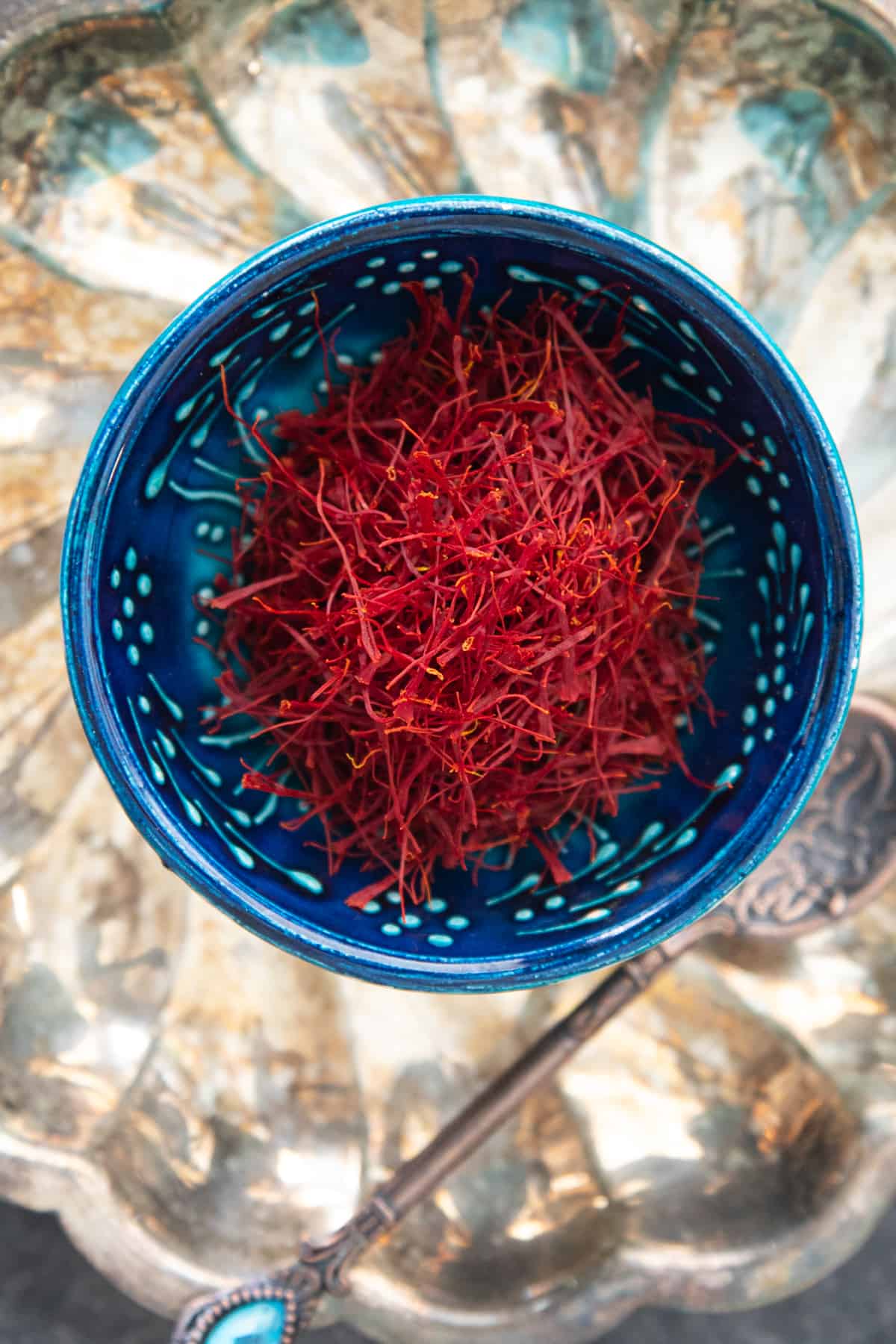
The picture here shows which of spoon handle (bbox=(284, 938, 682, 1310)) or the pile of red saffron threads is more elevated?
the pile of red saffron threads

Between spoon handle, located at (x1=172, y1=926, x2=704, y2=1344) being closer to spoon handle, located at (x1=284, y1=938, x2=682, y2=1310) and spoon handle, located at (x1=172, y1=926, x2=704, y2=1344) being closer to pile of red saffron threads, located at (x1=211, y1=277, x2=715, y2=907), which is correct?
spoon handle, located at (x1=284, y1=938, x2=682, y2=1310)

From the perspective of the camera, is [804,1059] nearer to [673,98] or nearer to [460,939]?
[460,939]

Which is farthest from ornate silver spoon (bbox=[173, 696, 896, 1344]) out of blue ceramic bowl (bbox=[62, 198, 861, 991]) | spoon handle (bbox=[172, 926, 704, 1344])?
blue ceramic bowl (bbox=[62, 198, 861, 991])

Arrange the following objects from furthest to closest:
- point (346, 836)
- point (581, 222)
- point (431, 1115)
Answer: point (431, 1115) → point (346, 836) → point (581, 222)

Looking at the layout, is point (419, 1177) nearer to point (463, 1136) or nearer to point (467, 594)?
point (463, 1136)

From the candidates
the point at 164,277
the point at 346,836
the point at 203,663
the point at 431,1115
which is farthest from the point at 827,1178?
the point at 164,277

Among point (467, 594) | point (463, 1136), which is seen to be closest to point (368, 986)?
point (463, 1136)

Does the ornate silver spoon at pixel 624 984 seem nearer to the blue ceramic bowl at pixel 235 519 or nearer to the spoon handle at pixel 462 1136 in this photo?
the spoon handle at pixel 462 1136

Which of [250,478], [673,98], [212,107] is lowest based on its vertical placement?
[250,478]
